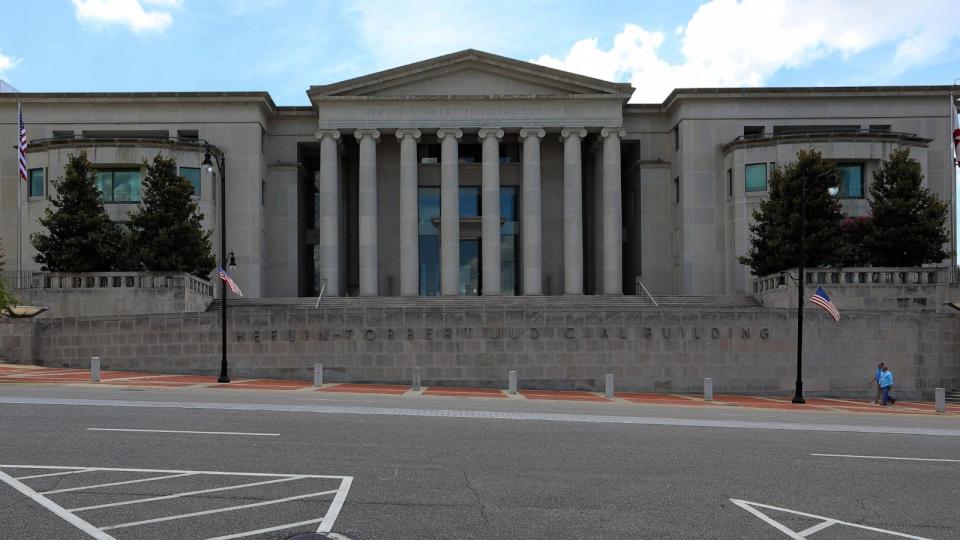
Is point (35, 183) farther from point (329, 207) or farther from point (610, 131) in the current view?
point (610, 131)

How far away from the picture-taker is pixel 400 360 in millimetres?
35719

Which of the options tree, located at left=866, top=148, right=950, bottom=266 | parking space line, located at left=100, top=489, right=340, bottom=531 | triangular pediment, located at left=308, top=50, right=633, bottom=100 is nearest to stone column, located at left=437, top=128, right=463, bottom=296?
triangular pediment, located at left=308, top=50, right=633, bottom=100

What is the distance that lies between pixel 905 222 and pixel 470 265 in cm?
2801

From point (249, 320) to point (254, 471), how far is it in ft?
82.6

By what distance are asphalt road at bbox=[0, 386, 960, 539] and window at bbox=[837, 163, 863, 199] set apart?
115 ft

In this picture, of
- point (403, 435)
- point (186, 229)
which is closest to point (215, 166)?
point (186, 229)

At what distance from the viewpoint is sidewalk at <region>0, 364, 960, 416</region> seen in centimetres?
2892

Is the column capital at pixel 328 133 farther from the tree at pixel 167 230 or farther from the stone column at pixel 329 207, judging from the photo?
the tree at pixel 167 230

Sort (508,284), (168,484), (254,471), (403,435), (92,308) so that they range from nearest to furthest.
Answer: (168,484) < (254,471) < (403,435) < (92,308) < (508,284)

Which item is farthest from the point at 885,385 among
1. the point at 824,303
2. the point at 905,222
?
the point at 905,222

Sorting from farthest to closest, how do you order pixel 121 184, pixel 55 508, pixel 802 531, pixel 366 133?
pixel 366 133 < pixel 121 184 < pixel 55 508 < pixel 802 531

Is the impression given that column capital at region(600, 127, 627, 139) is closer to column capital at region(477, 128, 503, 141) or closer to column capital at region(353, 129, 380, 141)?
column capital at region(477, 128, 503, 141)

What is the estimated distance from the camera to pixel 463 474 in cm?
1157

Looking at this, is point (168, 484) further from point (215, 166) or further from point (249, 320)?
point (215, 166)
